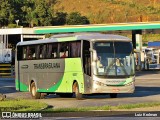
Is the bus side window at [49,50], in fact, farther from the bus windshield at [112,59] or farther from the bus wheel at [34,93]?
the bus windshield at [112,59]

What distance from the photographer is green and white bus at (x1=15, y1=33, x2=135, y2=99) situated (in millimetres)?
27703

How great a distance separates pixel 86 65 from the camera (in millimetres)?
28047

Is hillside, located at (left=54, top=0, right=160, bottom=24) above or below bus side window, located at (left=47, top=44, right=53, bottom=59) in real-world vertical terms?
below

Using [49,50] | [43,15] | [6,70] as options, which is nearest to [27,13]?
[43,15]

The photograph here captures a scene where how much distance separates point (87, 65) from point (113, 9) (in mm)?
146406

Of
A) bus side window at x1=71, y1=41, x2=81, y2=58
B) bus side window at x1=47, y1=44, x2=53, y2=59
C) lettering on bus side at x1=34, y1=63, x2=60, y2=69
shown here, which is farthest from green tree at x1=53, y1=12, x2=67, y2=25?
bus side window at x1=71, y1=41, x2=81, y2=58

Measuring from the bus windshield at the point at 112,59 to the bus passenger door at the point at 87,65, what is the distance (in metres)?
0.41

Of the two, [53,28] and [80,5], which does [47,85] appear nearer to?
[53,28]

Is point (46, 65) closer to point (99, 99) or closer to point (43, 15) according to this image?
point (99, 99)

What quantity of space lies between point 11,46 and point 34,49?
50.2 meters

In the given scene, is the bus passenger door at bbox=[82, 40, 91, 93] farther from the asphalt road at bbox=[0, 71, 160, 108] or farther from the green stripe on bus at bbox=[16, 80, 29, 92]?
the green stripe on bus at bbox=[16, 80, 29, 92]

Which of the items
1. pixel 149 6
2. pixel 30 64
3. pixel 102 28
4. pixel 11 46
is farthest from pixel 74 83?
pixel 149 6

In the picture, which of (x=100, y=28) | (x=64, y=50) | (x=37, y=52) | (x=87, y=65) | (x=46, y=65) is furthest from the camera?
(x=100, y=28)

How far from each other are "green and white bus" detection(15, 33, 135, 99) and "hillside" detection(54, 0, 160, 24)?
120510 millimetres
